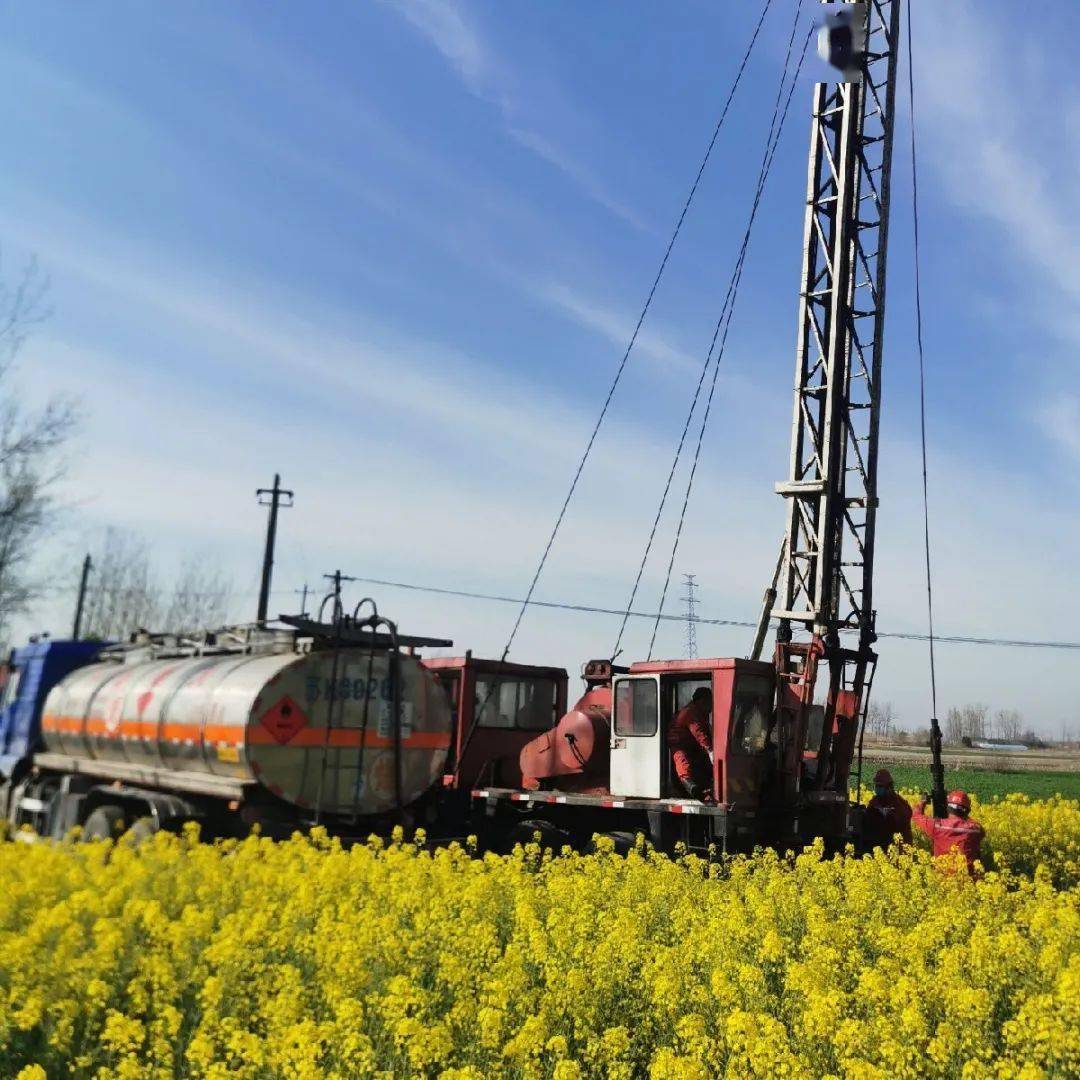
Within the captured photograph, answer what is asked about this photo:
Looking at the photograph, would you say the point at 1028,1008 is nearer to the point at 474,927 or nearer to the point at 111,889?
the point at 474,927

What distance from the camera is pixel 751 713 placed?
11844mm

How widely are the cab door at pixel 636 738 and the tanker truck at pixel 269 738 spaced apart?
2016mm

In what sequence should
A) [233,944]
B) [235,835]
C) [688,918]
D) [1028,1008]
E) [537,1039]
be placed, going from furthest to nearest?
[235,835] < [688,918] < [233,944] < [1028,1008] < [537,1039]

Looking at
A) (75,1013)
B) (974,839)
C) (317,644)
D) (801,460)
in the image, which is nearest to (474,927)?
(75,1013)

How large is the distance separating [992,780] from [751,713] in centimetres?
3268

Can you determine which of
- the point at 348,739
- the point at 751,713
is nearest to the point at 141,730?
the point at 348,739

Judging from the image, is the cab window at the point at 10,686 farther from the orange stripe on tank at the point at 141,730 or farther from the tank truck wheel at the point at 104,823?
the tank truck wheel at the point at 104,823

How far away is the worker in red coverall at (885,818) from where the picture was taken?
12.7 meters

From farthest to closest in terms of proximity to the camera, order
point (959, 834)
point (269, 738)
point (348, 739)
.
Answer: point (959, 834), point (348, 739), point (269, 738)

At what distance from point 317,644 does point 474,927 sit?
17.1ft

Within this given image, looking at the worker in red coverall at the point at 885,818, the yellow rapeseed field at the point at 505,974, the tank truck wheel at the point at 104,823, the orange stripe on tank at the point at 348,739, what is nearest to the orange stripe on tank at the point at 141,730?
the orange stripe on tank at the point at 348,739

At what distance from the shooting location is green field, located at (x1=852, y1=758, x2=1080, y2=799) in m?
34.7

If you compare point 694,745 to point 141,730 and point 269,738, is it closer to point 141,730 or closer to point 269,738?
point 269,738

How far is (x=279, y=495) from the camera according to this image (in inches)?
1539
